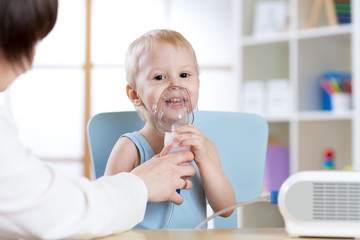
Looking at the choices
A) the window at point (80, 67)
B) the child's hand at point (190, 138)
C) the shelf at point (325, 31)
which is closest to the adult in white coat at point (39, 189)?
the child's hand at point (190, 138)

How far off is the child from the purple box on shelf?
2.00 metres

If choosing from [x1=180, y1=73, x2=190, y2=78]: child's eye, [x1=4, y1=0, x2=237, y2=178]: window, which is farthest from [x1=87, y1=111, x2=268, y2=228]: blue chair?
[x1=4, y1=0, x2=237, y2=178]: window

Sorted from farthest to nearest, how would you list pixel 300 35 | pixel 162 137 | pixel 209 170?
pixel 300 35 → pixel 162 137 → pixel 209 170

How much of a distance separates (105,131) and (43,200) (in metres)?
0.67

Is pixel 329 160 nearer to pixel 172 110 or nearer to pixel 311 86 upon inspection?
pixel 311 86

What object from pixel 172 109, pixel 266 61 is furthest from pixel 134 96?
pixel 266 61

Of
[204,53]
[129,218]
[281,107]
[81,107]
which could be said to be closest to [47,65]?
[81,107]

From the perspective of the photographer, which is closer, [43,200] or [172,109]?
[43,200]

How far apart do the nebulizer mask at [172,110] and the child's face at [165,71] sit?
7 cm

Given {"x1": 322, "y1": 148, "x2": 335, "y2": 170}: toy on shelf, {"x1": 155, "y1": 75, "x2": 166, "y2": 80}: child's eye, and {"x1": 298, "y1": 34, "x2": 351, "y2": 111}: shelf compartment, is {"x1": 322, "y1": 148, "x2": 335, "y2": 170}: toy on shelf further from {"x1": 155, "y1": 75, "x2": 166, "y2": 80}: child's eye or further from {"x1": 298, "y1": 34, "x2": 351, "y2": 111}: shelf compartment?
{"x1": 155, "y1": 75, "x2": 166, "y2": 80}: child's eye

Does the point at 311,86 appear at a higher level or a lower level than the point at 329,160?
higher

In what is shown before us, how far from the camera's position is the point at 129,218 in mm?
697

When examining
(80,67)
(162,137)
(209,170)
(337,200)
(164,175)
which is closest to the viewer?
(337,200)

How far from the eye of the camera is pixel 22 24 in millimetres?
667
